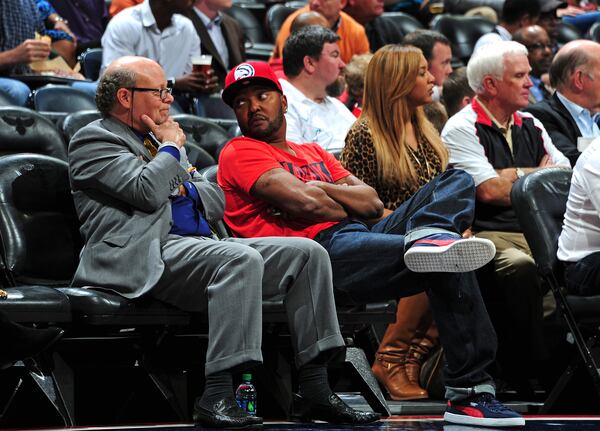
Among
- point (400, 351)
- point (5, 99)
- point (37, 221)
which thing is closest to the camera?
point (37, 221)

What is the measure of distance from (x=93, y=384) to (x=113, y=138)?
0.92m

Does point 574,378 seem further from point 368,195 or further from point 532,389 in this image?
point 368,195

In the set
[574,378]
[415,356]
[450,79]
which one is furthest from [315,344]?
[450,79]

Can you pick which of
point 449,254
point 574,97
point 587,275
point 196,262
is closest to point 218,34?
point 574,97

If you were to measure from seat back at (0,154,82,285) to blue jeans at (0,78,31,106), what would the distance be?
1.81 meters

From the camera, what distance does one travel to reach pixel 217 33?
309 inches

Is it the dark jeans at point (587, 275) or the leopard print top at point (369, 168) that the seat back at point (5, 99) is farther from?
the dark jeans at point (587, 275)

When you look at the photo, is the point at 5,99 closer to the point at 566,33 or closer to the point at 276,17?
the point at 276,17

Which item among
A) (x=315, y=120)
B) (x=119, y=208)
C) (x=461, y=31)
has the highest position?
(x=119, y=208)

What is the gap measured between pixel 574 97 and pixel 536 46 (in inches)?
82.4

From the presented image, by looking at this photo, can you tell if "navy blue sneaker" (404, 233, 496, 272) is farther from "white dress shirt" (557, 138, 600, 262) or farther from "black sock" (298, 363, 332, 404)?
"white dress shirt" (557, 138, 600, 262)

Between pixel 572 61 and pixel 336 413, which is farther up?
pixel 572 61

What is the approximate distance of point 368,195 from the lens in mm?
4473

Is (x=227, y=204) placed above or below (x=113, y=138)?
below
